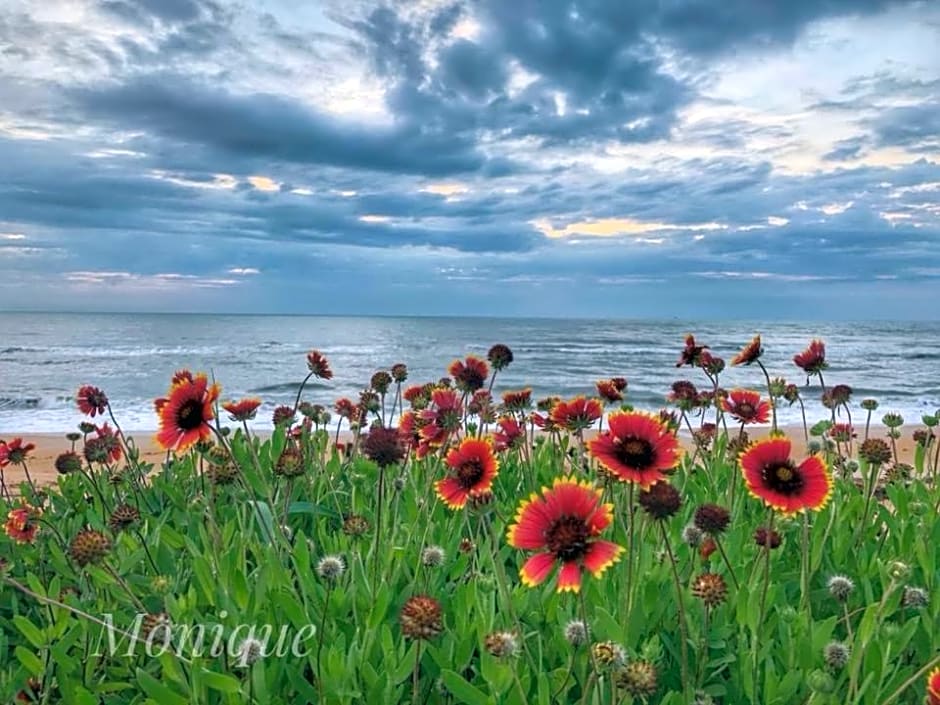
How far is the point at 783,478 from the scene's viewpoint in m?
1.42

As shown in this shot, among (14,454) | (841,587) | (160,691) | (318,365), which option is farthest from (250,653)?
(14,454)

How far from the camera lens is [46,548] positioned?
2314 millimetres

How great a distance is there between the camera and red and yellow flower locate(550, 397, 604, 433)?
211 centimetres

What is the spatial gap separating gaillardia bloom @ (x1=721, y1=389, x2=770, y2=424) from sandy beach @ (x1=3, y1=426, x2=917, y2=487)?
351cm

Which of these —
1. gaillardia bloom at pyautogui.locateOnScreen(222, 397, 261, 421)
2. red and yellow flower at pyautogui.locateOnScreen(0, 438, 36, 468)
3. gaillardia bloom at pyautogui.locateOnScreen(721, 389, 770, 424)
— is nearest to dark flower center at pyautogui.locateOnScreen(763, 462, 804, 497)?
gaillardia bloom at pyautogui.locateOnScreen(721, 389, 770, 424)

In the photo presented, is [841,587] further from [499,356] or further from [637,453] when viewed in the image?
[499,356]

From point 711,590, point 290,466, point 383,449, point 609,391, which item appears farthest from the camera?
point 609,391

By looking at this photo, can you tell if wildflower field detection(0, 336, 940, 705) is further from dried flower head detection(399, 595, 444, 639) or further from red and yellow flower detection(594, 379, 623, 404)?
red and yellow flower detection(594, 379, 623, 404)

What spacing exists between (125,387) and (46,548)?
16.8 m

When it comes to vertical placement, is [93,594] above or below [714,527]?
below

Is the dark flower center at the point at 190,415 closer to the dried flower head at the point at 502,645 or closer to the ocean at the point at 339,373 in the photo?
the dried flower head at the point at 502,645

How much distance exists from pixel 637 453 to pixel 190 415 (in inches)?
39.6

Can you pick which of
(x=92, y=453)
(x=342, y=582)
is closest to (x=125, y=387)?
(x=92, y=453)

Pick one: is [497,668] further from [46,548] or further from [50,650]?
[46,548]
